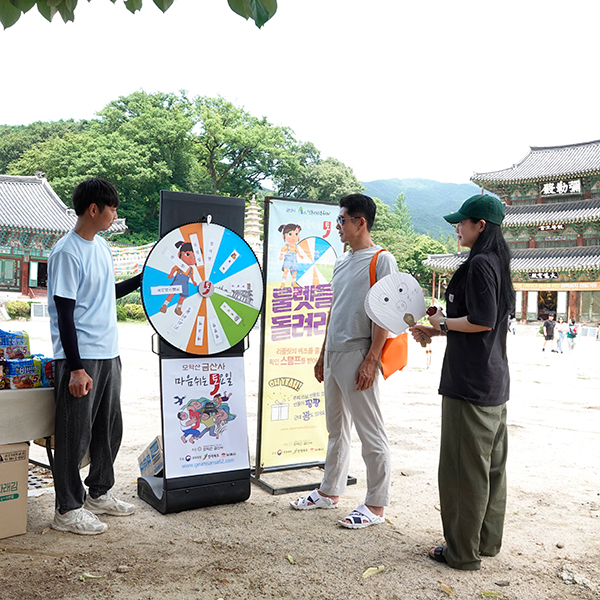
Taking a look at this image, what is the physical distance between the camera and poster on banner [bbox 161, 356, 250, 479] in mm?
3201

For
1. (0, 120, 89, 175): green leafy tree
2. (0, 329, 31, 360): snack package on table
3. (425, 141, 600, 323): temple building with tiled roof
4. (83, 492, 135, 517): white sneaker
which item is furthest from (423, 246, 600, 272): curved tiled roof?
(0, 120, 89, 175): green leafy tree

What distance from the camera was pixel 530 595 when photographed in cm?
236

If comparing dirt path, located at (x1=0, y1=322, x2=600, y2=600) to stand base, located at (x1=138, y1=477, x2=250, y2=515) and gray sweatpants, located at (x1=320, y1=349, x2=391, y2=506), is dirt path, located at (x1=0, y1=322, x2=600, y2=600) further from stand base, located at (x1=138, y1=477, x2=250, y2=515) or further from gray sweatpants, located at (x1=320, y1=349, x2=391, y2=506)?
gray sweatpants, located at (x1=320, y1=349, x2=391, y2=506)

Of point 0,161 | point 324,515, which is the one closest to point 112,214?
point 324,515

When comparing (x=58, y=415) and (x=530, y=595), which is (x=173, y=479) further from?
(x=530, y=595)

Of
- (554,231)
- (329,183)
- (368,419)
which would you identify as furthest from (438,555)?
(329,183)

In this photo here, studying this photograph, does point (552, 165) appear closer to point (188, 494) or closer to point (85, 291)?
point (188, 494)

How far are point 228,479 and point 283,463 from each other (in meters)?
0.68

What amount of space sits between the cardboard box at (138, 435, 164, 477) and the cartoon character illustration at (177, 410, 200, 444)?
23cm

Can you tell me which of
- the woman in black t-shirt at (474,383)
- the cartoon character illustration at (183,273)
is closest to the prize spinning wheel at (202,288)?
the cartoon character illustration at (183,273)

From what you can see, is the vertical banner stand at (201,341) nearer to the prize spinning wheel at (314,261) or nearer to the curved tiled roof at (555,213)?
the prize spinning wheel at (314,261)

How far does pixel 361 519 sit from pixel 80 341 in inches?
68.9

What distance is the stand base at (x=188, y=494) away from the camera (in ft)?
10.2

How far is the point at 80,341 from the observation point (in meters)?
2.79
